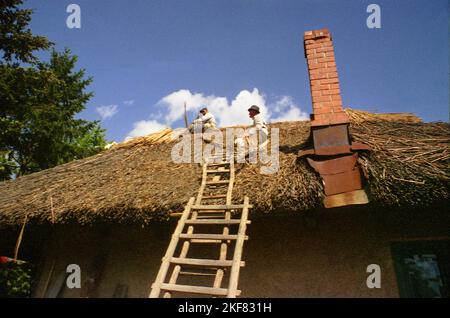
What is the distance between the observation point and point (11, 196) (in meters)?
5.26

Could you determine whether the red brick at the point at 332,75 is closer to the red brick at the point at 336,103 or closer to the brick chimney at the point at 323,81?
the brick chimney at the point at 323,81

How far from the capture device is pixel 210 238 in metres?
3.14

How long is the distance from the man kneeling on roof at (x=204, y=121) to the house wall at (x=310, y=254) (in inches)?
111

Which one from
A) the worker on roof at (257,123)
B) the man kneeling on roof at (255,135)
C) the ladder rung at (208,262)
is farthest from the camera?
the worker on roof at (257,123)

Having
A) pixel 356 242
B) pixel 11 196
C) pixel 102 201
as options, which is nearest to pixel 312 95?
pixel 356 242

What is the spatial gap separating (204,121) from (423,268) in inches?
195

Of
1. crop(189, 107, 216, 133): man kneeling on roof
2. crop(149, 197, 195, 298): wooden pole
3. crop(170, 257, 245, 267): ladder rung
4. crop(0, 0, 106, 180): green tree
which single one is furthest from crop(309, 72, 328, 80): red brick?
crop(0, 0, 106, 180): green tree

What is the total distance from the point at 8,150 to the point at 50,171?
827 cm

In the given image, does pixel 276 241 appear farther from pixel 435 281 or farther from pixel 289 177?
pixel 435 281

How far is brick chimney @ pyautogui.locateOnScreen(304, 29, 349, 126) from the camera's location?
414 centimetres

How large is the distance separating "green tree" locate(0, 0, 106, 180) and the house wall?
10.3 m

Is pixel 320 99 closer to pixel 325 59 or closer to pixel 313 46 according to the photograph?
pixel 325 59

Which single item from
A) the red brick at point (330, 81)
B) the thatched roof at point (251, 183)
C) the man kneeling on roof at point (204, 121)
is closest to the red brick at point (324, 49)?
the red brick at point (330, 81)

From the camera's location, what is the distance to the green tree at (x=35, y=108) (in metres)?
11.1
